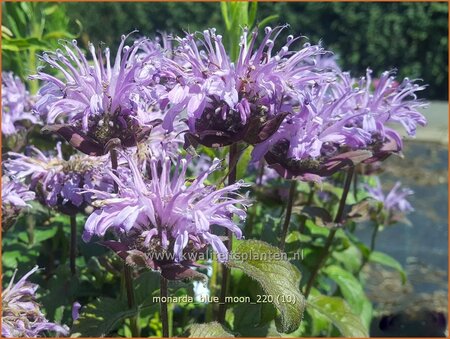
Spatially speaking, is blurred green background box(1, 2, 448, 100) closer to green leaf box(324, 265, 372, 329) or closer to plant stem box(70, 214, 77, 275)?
green leaf box(324, 265, 372, 329)

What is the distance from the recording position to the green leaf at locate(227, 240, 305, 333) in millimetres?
1066

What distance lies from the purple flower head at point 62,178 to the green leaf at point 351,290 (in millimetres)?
821

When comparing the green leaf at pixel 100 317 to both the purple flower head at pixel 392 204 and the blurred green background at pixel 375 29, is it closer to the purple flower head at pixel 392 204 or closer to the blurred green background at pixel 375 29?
the purple flower head at pixel 392 204

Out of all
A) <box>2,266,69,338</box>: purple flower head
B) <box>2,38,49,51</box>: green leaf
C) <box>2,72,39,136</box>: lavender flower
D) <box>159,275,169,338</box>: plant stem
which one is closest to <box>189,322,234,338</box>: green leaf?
<box>159,275,169,338</box>: plant stem

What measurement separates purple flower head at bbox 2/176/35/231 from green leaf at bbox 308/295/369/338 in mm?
667

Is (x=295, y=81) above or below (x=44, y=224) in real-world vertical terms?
above

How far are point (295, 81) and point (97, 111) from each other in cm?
33

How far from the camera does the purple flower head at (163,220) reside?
1008mm

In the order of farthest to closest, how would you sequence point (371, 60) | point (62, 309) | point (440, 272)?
point (371, 60) → point (440, 272) → point (62, 309)

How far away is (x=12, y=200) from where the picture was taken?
1.39 meters

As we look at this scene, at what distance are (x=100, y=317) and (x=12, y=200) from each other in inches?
13.1

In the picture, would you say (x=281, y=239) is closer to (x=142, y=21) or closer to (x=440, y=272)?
(x=440, y=272)

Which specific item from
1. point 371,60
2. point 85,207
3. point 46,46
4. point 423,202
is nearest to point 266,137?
point 85,207

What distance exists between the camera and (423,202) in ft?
13.9
